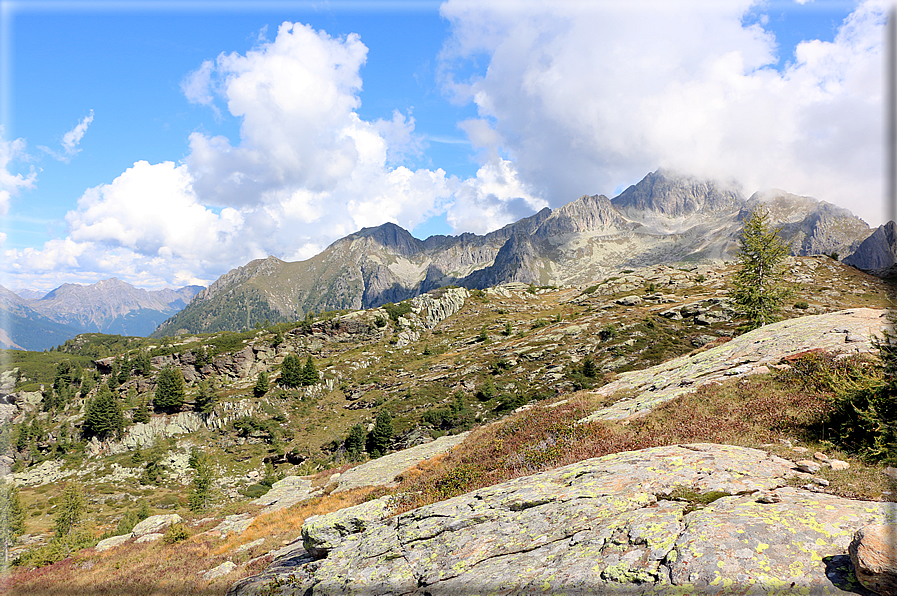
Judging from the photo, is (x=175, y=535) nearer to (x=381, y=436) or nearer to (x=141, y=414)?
(x=381, y=436)

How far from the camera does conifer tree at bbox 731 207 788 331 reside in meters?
39.8

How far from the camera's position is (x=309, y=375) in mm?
102750

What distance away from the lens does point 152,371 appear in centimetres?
13525

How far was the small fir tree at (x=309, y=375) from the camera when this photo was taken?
102188 millimetres

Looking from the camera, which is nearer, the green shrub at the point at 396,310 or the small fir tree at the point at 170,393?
the small fir tree at the point at 170,393

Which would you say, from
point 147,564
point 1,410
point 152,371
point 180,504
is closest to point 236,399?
point 180,504

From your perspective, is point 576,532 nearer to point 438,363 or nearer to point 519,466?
point 519,466

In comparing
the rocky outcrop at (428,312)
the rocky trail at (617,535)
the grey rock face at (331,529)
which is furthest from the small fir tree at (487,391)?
the rocky outcrop at (428,312)

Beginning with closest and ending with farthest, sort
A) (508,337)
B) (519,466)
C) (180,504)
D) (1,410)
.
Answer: (519,466), (180,504), (508,337), (1,410)

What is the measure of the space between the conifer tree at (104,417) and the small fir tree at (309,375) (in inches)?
1830

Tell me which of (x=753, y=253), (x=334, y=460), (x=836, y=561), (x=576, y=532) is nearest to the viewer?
(x=836, y=561)

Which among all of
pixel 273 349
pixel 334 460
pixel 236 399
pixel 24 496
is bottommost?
pixel 24 496

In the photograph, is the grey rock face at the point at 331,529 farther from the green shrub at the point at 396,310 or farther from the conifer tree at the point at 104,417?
the green shrub at the point at 396,310

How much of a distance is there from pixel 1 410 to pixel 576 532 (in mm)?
192713
